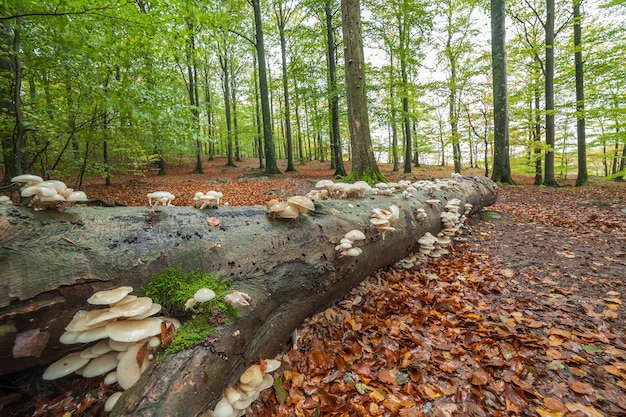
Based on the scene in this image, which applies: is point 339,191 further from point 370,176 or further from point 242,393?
point 370,176

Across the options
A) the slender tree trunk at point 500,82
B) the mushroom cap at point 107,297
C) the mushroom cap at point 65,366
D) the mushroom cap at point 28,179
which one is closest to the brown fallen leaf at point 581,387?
the mushroom cap at point 107,297

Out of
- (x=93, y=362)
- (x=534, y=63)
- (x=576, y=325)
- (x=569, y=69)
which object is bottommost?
(x=576, y=325)

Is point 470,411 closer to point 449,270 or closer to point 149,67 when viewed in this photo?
point 449,270

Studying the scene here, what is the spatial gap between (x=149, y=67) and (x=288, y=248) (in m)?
8.53

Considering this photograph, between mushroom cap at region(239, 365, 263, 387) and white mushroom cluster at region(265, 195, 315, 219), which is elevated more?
white mushroom cluster at region(265, 195, 315, 219)

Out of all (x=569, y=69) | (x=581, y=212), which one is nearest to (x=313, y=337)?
(x=581, y=212)

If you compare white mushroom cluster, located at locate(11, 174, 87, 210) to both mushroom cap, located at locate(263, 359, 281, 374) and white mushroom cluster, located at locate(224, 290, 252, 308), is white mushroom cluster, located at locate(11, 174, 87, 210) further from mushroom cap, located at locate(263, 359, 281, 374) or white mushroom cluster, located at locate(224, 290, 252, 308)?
mushroom cap, located at locate(263, 359, 281, 374)

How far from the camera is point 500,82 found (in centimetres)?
962

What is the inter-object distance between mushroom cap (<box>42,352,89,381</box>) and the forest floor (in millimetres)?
272

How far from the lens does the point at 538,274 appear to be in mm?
3367

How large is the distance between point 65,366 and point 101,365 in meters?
0.19

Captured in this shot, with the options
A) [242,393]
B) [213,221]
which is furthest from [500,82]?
[242,393]

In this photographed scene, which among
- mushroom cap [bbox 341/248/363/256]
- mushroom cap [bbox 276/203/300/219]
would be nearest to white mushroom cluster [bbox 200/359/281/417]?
mushroom cap [bbox 341/248/363/256]

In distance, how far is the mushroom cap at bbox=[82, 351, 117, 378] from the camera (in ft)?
4.82
